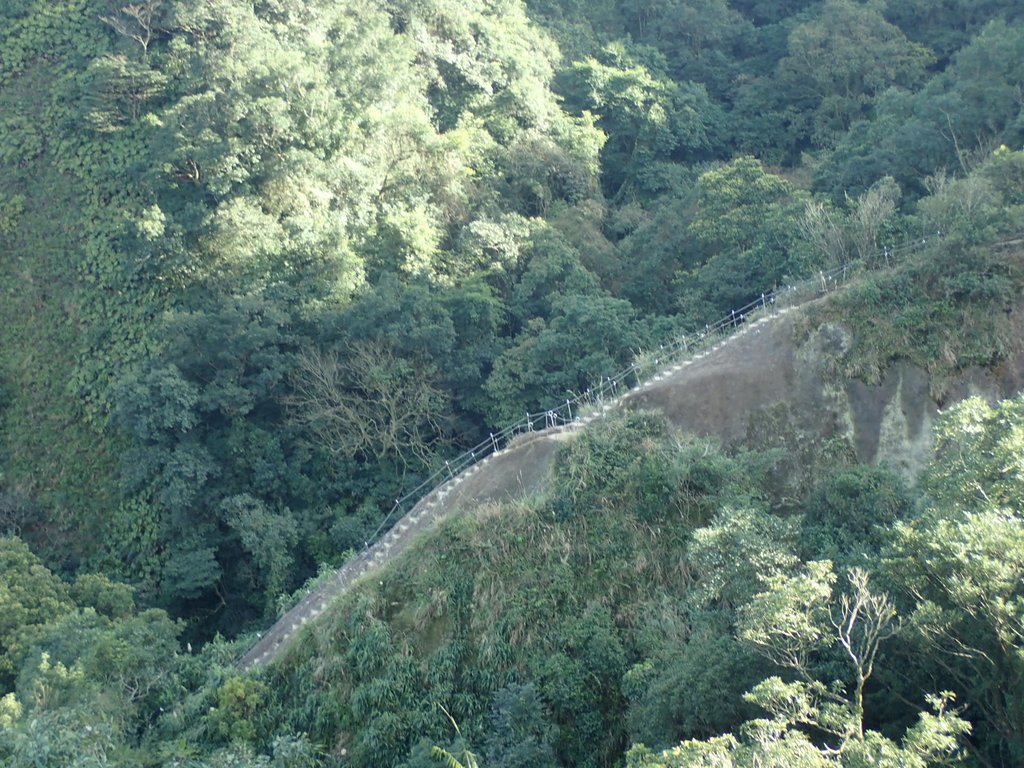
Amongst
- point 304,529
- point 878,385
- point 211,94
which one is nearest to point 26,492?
point 304,529

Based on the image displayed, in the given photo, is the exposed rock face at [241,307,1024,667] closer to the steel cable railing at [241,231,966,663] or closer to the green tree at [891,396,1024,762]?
the steel cable railing at [241,231,966,663]

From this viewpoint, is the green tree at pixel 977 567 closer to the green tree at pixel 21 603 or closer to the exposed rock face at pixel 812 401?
the exposed rock face at pixel 812 401

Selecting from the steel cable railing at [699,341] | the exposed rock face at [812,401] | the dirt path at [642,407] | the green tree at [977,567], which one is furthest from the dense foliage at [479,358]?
the dirt path at [642,407]

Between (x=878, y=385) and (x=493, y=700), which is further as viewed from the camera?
(x=878, y=385)

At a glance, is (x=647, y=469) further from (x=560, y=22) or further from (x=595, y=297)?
(x=560, y=22)

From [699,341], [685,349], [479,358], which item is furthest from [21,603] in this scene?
[699,341]
